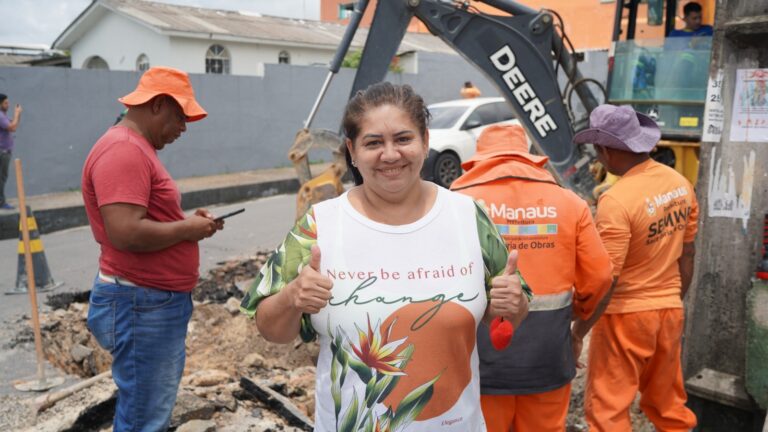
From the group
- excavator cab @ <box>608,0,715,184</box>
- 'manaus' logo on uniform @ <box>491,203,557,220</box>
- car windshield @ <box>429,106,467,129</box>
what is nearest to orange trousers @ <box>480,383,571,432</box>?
'manaus' logo on uniform @ <box>491,203,557,220</box>

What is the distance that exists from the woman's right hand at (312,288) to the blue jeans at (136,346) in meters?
1.27

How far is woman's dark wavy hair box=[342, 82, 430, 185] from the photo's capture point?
1938 millimetres

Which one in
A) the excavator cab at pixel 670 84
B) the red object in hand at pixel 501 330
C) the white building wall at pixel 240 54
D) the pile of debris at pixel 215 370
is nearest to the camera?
the red object in hand at pixel 501 330

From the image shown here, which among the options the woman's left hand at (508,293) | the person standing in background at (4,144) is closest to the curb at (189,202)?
the person standing in background at (4,144)

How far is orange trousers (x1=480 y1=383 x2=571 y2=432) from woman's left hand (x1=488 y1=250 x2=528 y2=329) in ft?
3.29

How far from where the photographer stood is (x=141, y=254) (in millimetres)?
2781

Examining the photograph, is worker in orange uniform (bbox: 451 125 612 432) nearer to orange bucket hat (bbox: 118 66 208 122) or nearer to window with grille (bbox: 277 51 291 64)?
orange bucket hat (bbox: 118 66 208 122)

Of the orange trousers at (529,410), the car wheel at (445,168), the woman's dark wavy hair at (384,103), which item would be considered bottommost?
the orange trousers at (529,410)

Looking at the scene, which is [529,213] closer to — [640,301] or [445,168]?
[640,301]

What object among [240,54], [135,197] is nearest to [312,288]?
[135,197]

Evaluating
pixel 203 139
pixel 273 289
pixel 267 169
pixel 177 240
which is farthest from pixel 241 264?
pixel 267 169

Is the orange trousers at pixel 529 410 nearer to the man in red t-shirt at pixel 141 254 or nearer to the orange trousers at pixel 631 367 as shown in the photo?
the orange trousers at pixel 631 367

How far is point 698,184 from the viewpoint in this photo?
3678mm

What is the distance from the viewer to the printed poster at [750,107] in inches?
135
